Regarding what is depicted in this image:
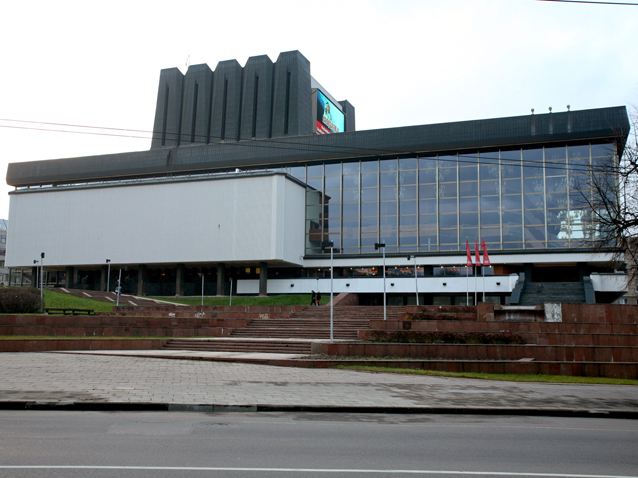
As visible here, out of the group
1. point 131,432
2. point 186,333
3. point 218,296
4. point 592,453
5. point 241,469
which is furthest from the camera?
point 218,296

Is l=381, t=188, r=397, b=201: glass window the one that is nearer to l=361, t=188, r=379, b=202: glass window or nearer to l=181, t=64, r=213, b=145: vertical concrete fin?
l=361, t=188, r=379, b=202: glass window

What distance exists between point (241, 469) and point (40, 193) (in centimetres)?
7150

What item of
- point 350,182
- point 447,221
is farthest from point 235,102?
point 447,221

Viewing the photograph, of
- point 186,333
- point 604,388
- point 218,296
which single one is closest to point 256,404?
point 604,388

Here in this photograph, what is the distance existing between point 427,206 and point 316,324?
1112 inches

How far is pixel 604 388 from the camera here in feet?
55.9

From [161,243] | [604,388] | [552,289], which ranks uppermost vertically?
[161,243]

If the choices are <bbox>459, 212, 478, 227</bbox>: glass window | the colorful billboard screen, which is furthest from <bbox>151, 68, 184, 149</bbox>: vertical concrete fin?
<bbox>459, 212, 478, 227</bbox>: glass window

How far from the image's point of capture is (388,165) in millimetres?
61031

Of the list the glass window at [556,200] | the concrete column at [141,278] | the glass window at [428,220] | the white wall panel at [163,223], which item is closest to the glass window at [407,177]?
the glass window at [428,220]

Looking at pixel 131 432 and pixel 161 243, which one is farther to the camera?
pixel 161 243

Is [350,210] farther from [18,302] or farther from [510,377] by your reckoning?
[510,377]

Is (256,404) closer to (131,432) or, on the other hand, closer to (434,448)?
(131,432)

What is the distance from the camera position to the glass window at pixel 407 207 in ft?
195
